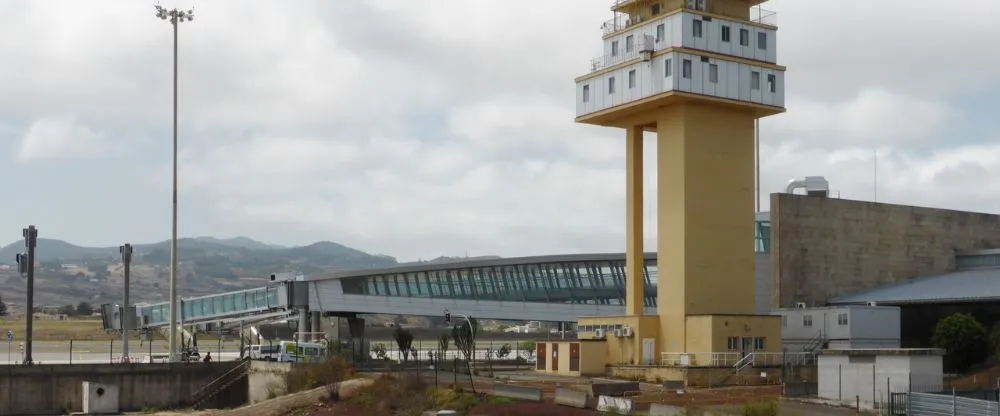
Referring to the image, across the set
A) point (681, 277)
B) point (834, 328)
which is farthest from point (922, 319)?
point (681, 277)

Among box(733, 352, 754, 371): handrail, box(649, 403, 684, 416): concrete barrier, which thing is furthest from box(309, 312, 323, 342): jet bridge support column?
box(649, 403, 684, 416): concrete barrier

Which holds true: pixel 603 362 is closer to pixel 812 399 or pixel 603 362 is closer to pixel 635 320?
pixel 635 320

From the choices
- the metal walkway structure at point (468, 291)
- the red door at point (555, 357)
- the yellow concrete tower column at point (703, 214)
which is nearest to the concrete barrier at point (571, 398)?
the yellow concrete tower column at point (703, 214)

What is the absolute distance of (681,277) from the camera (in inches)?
2502

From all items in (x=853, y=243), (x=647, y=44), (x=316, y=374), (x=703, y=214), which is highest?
(x=647, y=44)

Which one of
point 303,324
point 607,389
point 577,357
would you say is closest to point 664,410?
point 607,389

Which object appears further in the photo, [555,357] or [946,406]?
[555,357]

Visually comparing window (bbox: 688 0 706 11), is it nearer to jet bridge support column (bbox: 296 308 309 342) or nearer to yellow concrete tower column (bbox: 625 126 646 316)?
yellow concrete tower column (bbox: 625 126 646 316)

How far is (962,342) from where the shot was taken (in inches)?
2510

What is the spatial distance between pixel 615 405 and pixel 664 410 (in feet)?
11.2

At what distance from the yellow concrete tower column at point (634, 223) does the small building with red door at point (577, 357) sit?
111 inches

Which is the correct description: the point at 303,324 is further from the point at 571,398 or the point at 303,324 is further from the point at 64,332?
the point at 64,332

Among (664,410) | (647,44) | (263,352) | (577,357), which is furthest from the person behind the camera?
(263,352)

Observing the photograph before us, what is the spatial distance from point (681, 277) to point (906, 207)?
21199mm
